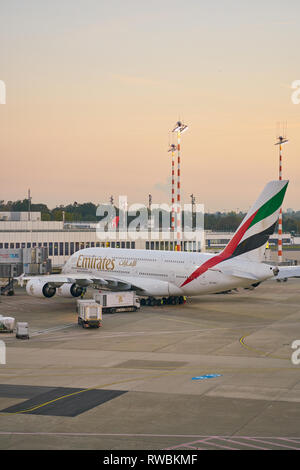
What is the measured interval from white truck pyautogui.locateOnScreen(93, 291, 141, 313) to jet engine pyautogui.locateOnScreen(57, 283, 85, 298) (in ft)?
15.3

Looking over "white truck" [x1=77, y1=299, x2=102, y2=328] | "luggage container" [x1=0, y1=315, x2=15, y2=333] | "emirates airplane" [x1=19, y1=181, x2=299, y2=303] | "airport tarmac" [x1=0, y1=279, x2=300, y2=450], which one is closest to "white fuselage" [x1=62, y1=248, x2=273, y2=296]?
"emirates airplane" [x1=19, y1=181, x2=299, y2=303]

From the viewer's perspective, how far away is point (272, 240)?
16812 centimetres

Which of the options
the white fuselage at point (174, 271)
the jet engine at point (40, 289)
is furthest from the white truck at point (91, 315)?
the white fuselage at point (174, 271)

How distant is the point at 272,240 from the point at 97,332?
132m

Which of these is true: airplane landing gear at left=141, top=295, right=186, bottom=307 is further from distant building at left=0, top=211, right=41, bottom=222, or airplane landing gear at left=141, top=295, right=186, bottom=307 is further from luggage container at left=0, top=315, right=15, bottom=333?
distant building at left=0, top=211, right=41, bottom=222

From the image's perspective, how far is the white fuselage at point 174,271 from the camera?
5147cm

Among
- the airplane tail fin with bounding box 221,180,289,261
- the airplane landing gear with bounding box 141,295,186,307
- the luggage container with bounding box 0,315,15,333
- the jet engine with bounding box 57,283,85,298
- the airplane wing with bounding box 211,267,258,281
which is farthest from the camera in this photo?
the airplane landing gear with bounding box 141,295,186,307

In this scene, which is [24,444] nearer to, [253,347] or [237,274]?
[253,347]

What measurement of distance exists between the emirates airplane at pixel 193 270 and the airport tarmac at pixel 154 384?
3803 millimetres

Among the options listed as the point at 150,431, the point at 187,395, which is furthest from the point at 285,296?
Answer: the point at 150,431

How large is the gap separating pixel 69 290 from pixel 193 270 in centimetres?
1207

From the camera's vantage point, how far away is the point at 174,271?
54719 mm

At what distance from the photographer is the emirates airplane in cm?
5119

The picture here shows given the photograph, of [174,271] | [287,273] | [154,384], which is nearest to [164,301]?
[174,271]
